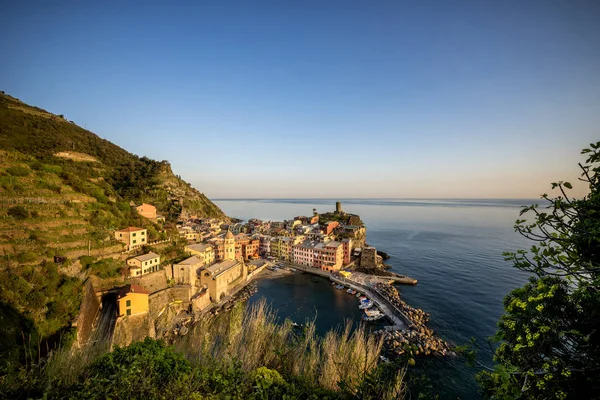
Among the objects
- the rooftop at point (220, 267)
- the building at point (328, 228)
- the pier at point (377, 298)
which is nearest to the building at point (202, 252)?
the rooftop at point (220, 267)

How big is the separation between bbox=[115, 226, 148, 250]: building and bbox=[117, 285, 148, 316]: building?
691 cm

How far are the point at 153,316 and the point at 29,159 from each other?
56.4 ft

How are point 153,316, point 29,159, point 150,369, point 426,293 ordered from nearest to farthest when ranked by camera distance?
1. point 150,369
2. point 153,316
3. point 29,159
4. point 426,293

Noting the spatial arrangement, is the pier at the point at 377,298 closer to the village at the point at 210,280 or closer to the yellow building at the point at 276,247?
the village at the point at 210,280

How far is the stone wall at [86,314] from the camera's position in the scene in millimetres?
12438

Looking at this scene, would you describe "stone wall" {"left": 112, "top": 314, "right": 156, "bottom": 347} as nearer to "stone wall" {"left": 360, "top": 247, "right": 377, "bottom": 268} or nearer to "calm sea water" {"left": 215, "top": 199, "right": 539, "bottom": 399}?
"calm sea water" {"left": 215, "top": 199, "right": 539, "bottom": 399}

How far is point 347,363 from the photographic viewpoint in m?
7.95

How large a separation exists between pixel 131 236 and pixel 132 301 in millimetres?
8545

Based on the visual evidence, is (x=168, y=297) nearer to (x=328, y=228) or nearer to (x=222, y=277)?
(x=222, y=277)

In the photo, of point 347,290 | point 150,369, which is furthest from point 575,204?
point 347,290

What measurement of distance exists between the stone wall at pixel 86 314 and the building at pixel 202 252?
10.6 metres

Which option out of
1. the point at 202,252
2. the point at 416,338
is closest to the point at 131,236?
the point at 202,252

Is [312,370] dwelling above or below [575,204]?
below

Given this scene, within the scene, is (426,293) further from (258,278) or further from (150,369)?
(150,369)
